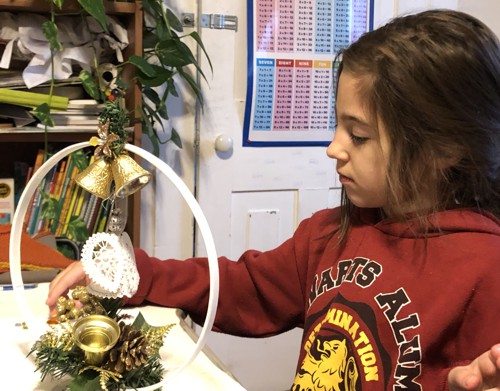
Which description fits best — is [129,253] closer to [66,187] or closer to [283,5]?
[66,187]

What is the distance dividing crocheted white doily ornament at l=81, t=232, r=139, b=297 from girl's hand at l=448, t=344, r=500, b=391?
15.9 inches

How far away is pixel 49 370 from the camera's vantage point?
0.76 metres

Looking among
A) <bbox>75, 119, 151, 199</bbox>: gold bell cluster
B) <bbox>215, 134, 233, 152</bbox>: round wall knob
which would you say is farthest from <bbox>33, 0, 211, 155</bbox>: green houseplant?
<bbox>75, 119, 151, 199</bbox>: gold bell cluster

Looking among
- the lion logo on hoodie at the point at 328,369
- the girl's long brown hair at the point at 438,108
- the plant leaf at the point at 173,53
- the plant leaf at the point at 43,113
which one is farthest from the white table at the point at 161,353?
the plant leaf at the point at 173,53

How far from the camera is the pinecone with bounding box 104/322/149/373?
0.75m

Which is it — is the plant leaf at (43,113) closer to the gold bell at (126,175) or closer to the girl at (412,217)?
the girl at (412,217)

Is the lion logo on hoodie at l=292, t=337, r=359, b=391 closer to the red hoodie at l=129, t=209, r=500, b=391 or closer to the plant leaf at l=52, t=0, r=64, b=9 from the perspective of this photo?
the red hoodie at l=129, t=209, r=500, b=391

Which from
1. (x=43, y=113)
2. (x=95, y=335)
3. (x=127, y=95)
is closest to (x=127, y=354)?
(x=95, y=335)

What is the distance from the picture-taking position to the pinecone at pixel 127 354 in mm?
755

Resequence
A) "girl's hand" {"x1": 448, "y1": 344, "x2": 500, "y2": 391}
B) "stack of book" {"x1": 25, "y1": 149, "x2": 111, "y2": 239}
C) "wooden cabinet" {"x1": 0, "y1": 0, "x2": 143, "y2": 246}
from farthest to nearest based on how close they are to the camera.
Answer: "stack of book" {"x1": 25, "y1": 149, "x2": 111, "y2": 239}, "wooden cabinet" {"x1": 0, "y1": 0, "x2": 143, "y2": 246}, "girl's hand" {"x1": 448, "y1": 344, "x2": 500, "y2": 391}

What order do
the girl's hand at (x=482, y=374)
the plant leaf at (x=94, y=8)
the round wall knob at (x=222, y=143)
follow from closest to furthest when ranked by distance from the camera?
1. the girl's hand at (x=482, y=374)
2. the plant leaf at (x=94, y=8)
3. the round wall knob at (x=222, y=143)

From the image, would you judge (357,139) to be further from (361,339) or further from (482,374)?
(482,374)

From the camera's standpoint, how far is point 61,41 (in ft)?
5.25

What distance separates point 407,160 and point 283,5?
4.00 feet
